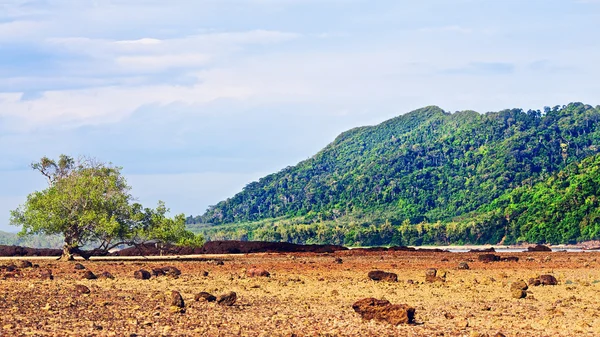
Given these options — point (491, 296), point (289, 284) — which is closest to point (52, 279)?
point (289, 284)

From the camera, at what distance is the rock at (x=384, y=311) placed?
64.2ft

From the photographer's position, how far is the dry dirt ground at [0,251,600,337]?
18.7m

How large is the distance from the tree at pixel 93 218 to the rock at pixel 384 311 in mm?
30686

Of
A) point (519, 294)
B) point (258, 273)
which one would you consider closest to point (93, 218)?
point (258, 273)

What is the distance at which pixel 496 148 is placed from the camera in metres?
191

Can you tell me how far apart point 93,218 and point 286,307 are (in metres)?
28.3

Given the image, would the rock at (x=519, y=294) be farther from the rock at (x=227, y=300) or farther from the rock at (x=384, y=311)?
the rock at (x=227, y=300)

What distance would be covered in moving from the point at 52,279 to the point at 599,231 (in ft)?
310

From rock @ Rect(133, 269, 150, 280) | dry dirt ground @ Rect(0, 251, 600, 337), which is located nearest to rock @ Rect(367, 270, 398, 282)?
dry dirt ground @ Rect(0, 251, 600, 337)

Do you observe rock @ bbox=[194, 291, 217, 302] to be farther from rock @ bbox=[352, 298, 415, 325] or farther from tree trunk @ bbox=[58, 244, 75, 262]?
tree trunk @ bbox=[58, 244, 75, 262]

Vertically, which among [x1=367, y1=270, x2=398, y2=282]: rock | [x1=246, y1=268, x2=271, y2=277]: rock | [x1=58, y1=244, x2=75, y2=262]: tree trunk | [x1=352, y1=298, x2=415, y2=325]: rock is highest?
[x1=58, y1=244, x2=75, y2=262]: tree trunk

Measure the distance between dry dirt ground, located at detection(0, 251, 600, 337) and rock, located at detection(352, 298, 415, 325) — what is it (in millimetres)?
182

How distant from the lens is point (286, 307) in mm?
23172

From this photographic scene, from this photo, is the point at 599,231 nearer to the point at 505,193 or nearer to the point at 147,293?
the point at 505,193
